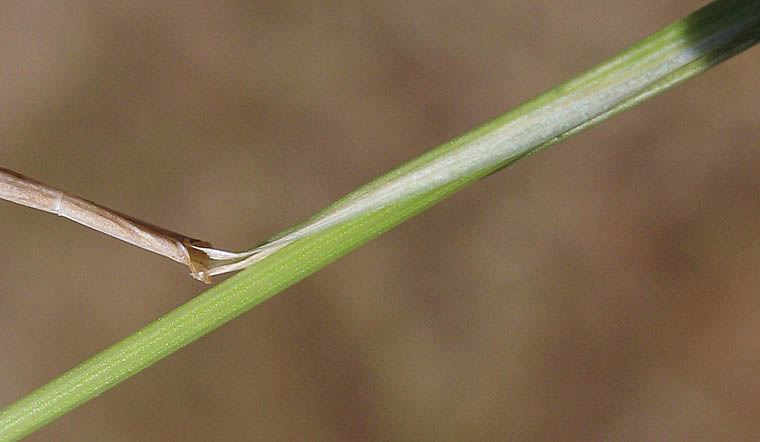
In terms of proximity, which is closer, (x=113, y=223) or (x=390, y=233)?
(x=113, y=223)

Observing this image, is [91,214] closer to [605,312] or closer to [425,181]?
[425,181]

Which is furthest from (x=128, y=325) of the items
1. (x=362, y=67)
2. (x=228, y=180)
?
(x=362, y=67)

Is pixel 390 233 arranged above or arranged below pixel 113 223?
above

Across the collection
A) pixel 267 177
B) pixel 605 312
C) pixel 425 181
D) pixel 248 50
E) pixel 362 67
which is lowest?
pixel 425 181

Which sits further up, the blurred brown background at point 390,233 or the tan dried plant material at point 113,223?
the blurred brown background at point 390,233

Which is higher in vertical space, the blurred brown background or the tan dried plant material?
the blurred brown background

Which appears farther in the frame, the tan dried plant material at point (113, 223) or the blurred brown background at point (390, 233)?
the blurred brown background at point (390, 233)

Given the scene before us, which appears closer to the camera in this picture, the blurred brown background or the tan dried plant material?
the tan dried plant material

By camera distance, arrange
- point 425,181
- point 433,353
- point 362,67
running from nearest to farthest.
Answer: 1. point 425,181
2. point 433,353
3. point 362,67
